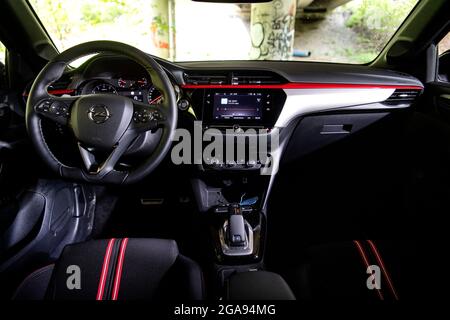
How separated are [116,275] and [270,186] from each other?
3.02 ft

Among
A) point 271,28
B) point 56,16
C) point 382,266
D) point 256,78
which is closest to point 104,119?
point 256,78

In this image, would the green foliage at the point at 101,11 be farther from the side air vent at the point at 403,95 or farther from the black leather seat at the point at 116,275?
the side air vent at the point at 403,95

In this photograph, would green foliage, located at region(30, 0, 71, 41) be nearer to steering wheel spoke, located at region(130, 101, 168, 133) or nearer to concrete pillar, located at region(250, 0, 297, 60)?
steering wheel spoke, located at region(130, 101, 168, 133)

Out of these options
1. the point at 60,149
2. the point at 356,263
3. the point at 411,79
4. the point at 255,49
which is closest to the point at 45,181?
the point at 60,149

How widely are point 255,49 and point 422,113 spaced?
6.81 ft

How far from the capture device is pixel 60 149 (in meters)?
1.67

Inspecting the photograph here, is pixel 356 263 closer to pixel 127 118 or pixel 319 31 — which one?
pixel 127 118

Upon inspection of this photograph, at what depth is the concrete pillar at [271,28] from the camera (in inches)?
138

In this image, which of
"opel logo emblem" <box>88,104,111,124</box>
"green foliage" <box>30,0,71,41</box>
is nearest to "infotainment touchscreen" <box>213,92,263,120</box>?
"opel logo emblem" <box>88,104,111,124</box>

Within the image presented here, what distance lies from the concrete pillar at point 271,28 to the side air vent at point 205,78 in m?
1.99

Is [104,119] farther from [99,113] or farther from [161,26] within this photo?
[161,26]

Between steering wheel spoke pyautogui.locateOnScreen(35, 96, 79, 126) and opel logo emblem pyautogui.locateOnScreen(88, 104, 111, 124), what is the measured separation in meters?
0.11

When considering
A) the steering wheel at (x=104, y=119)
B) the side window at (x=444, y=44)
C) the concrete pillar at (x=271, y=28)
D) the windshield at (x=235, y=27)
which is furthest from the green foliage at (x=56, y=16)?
the side window at (x=444, y=44)

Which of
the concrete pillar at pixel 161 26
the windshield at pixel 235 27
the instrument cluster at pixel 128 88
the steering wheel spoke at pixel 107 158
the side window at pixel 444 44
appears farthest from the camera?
the concrete pillar at pixel 161 26
